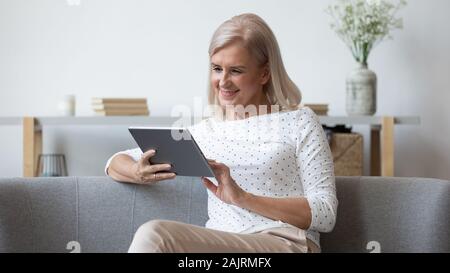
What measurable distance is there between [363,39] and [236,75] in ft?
5.95

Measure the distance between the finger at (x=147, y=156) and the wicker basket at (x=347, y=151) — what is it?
1.79 metres

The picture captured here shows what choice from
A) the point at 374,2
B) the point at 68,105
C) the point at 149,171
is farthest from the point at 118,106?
the point at 149,171

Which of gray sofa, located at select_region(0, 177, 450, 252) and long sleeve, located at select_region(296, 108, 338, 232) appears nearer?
long sleeve, located at select_region(296, 108, 338, 232)

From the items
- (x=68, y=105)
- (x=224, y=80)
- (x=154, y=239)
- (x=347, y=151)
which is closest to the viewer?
(x=154, y=239)

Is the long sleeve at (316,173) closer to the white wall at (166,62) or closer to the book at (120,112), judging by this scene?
the book at (120,112)

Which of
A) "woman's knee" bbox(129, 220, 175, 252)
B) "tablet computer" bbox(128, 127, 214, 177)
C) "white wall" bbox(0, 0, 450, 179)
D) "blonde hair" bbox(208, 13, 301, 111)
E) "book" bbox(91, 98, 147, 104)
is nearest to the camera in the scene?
"woman's knee" bbox(129, 220, 175, 252)

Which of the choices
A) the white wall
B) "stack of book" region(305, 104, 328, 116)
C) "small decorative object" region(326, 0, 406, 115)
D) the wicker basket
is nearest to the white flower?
"small decorative object" region(326, 0, 406, 115)

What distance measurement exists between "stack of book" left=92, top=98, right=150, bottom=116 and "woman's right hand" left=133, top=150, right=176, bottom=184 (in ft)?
5.72

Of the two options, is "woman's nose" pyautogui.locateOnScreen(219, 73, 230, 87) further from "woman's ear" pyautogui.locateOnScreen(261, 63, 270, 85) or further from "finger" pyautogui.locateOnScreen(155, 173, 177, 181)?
"finger" pyautogui.locateOnScreen(155, 173, 177, 181)

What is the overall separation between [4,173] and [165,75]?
103 centimetres

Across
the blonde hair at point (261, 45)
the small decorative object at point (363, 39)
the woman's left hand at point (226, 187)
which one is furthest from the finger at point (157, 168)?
the small decorative object at point (363, 39)

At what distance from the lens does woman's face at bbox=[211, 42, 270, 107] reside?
203 cm

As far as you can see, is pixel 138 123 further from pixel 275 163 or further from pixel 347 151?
pixel 275 163

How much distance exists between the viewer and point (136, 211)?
6.79ft
